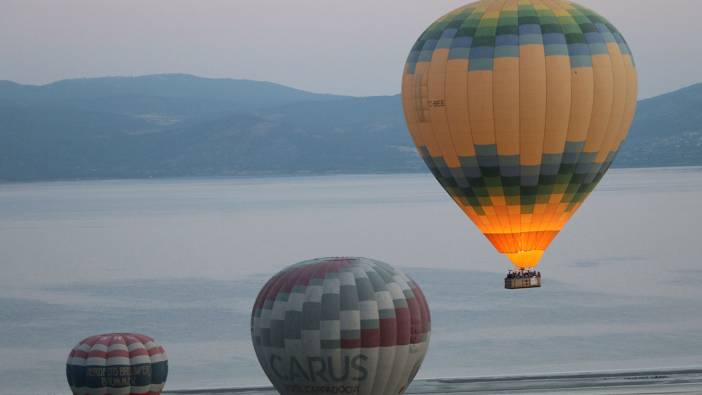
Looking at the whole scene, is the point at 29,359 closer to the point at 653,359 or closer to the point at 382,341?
the point at 653,359

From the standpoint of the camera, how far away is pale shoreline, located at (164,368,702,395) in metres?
43.9

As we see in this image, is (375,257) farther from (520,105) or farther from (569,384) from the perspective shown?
(520,105)

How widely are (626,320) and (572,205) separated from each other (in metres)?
31.6

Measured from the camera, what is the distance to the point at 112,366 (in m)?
35.8

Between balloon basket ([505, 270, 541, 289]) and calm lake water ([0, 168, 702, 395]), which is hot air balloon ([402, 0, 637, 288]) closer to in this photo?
balloon basket ([505, 270, 541, 289])

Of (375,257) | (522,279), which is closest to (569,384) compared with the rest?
(522,279)

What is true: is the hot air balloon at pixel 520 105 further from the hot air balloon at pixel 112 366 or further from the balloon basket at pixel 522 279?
the hot air balloon at pixel 112 366

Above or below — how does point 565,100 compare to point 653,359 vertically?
above

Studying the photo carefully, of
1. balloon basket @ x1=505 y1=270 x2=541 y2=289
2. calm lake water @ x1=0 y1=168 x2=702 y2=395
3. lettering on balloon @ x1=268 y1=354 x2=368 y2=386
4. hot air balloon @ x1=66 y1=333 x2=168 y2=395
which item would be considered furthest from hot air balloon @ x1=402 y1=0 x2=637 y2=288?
calm lake water @ x1=0 y1=168 x2=702 y2=395

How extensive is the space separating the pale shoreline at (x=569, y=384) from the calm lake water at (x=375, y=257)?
431 centimetres

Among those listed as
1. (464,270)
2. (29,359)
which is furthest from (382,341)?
(464,270)

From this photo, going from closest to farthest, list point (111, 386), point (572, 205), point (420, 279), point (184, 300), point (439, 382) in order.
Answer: point (111, 386)
point (572, 205)
point (439, 382)
point (184, 300)
point (420, 279)

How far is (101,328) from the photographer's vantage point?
6862 centimetres

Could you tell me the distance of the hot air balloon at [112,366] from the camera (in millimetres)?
35844
